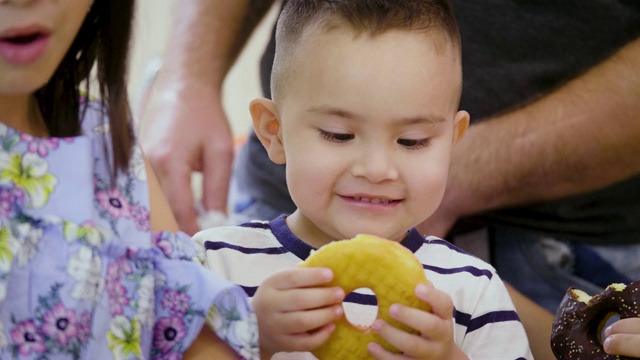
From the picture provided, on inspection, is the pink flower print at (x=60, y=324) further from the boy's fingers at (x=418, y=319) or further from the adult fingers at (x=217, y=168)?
the adult fingers at (x=217, y=168)

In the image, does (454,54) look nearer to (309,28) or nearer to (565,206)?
(309,28)

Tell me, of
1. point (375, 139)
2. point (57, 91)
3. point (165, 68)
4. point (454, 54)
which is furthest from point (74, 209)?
point (165, 68)

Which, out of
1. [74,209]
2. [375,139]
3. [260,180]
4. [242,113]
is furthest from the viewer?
[242,113]

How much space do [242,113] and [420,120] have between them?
253cm

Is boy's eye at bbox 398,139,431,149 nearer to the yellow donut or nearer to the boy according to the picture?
the boy

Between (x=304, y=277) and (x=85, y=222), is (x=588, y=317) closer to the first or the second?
(x=304, y=277)

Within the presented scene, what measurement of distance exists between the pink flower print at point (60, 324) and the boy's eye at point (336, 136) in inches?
13.5

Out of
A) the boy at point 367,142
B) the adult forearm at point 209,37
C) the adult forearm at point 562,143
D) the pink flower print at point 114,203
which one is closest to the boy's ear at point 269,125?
the boy at point 367,142

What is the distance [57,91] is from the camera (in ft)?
3.48

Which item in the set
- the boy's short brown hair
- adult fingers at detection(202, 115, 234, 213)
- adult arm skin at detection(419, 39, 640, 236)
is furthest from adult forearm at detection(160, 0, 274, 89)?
the boy's short brown hair

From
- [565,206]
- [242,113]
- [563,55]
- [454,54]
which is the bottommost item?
[242,113]

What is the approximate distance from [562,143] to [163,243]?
83 cm

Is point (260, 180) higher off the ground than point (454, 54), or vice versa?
point (454, 54)

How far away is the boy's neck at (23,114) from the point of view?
39.2 inches
